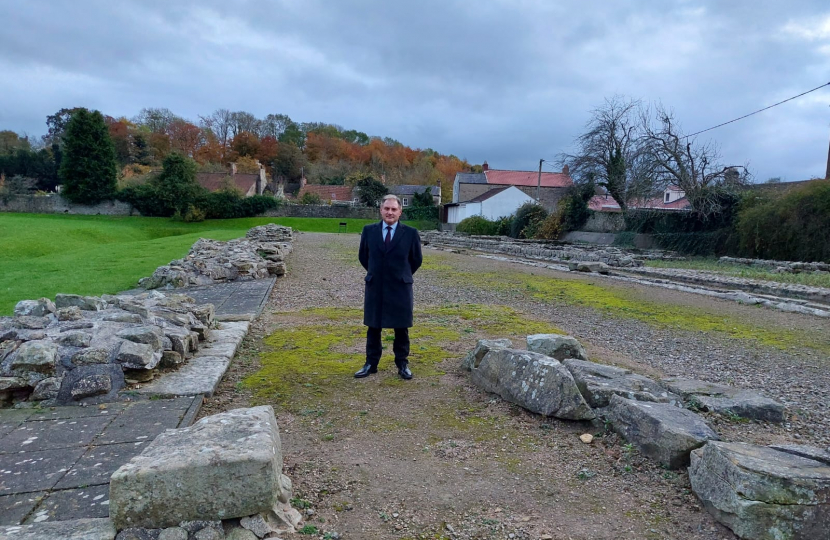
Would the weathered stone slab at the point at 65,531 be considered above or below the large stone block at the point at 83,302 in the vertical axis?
below

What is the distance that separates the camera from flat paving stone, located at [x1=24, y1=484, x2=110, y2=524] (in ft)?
8.10

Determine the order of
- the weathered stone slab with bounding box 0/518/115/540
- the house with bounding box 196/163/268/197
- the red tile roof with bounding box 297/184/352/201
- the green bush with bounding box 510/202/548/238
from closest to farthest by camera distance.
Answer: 1. the weathered stone slab with bounding box 0/518/115/540
2. the green bush with bounding box 510/202/548/238
3. the house with bounding box 196/163/268/197
4. the red tile roof with bounding box 297/184/352/201

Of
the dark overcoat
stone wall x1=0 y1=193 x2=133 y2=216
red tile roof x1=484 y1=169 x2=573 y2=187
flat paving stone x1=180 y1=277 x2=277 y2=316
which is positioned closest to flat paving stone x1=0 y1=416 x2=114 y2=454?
the dark overcoat

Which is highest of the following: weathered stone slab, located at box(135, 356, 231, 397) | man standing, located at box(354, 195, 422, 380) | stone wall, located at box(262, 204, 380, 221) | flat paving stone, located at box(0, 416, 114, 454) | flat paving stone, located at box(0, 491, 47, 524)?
stone wall, located at box(262, 204, 380, 221)

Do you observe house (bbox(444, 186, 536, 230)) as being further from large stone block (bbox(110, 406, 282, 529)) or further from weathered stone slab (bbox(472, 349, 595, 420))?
large stone block (bbox(110, 406, 282, 529))

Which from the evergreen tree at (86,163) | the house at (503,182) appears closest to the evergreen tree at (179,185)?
the evergreen tree at (86,163)

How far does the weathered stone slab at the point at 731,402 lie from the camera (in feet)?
13.0

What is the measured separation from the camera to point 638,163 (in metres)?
28.2

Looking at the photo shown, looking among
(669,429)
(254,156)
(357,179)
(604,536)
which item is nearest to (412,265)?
(669,429)

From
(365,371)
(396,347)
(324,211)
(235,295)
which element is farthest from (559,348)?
(324,211)

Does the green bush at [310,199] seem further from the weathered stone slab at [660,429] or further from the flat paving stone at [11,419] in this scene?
the weathered stone slab at [660,429]

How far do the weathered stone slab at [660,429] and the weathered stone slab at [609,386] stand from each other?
111mm

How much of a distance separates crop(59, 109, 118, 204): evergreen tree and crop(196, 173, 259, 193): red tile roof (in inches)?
331

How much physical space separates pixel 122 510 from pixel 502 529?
67.7 inches
